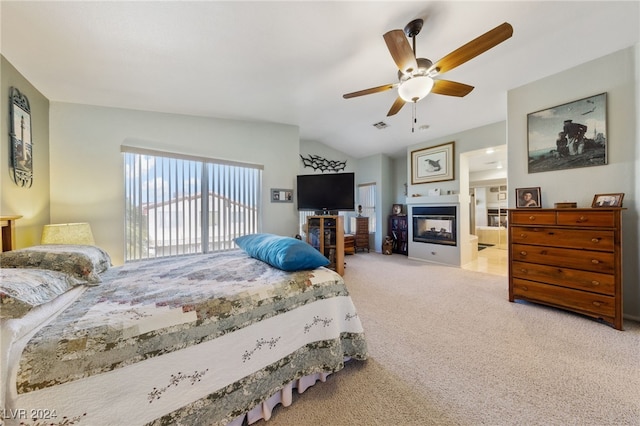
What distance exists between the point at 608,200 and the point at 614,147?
1.82 ft

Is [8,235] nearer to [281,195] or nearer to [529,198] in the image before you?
[281,195]

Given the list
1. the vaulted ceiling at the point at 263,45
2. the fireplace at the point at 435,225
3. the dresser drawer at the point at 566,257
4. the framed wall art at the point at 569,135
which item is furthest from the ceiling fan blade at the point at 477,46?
the fireplace at the point at 435,225

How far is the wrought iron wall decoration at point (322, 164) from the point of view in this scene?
509 centimetres

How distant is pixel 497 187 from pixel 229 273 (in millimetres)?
7883

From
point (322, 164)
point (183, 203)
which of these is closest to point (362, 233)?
point (322, 164)

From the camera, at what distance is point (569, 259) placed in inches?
84.4

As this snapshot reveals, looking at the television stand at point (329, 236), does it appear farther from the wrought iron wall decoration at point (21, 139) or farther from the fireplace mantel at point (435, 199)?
the wrought iron wall decoration at point (21, 139)

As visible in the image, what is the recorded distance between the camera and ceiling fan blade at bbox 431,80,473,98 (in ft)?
6.52

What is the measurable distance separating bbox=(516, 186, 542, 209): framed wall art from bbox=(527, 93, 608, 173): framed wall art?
0.25m

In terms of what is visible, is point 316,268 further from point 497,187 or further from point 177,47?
point 497,187

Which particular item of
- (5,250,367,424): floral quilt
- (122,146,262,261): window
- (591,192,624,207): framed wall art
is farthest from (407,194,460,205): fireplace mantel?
(5,250,367,424): floral quilt

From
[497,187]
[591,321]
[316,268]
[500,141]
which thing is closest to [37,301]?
[316,268]

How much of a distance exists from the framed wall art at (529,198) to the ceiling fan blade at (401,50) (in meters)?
2.18

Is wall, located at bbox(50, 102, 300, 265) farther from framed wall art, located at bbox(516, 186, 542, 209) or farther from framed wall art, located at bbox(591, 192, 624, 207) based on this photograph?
framed wall art, located at bbox(591, 192, 624, 207)
